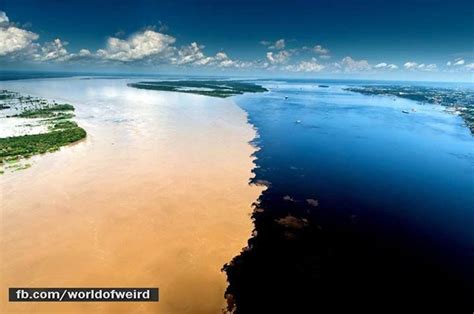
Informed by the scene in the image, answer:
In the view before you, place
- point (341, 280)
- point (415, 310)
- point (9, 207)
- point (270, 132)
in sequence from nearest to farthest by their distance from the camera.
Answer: point (415, 310), point (341, 280), point (9, 207), point (270, 132)

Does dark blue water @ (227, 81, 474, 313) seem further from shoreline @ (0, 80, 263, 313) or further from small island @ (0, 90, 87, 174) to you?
small island @ (0, 90, 87, 174)

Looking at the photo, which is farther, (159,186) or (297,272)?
(159,186)

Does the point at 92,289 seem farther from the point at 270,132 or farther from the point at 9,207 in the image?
the point at 270,132

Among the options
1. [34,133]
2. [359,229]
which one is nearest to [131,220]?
[359,229]

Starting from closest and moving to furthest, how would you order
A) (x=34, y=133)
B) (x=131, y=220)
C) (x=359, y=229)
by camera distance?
(x=131, y=220) < (x=359, y=229) < (x=34, y=133)

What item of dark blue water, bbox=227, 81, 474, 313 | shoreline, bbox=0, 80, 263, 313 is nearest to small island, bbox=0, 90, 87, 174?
shoreline, bbox=0, 80, 263, 313

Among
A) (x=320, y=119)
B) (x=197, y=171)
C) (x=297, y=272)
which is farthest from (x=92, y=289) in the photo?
(x=320, y=119)

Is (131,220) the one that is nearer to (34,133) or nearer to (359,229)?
(359,229)
